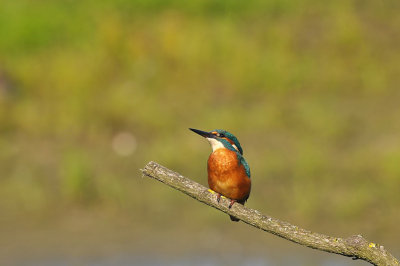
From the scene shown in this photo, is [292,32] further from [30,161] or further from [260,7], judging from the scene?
[30,161]

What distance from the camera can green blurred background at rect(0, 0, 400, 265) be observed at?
9.10 m

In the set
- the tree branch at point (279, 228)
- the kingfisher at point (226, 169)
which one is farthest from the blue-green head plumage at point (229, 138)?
the tree branch at point (279, 228)

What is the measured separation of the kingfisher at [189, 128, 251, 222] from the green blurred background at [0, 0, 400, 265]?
13.9 feet

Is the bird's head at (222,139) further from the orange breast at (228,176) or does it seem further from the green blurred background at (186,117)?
the green blurred background at (186,117)

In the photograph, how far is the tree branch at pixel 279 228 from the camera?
364 cm

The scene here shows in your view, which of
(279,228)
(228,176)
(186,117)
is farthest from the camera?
(186,117)

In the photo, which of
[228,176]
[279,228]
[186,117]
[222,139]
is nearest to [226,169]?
[228,176]

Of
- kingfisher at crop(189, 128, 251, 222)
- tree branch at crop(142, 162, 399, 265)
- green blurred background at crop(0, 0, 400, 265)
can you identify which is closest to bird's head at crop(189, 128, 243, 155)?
kingfisher at crop(189, 128, 251, 222)

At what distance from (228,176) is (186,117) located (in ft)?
21.6

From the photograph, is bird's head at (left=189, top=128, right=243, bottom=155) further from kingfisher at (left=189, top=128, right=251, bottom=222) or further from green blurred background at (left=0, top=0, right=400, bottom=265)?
green blurred background at (left=0, top=0, right=400, bottom=265)

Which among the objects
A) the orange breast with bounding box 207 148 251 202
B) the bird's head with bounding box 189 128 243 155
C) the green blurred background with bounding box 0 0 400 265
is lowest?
the orange breast with bounding box 207 148 251 202

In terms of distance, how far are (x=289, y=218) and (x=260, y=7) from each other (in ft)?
14.5

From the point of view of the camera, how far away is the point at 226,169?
4.31 meters

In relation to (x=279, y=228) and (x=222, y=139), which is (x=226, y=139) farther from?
(x=279, y=228)
